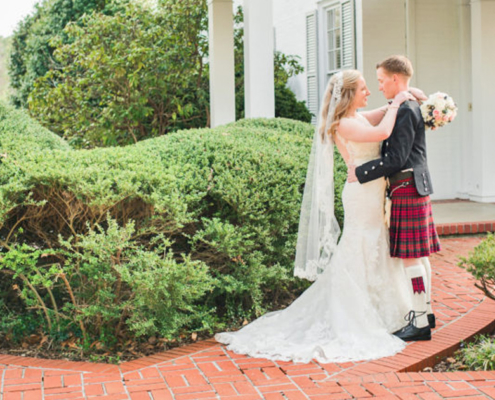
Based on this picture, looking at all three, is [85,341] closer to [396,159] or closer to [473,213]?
[396,159]

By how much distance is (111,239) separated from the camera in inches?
177

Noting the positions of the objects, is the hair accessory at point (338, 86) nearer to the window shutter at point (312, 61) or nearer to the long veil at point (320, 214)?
the long veil at point (320, 214)

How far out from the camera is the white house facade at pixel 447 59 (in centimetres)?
1014

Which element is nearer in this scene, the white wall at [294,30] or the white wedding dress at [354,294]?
the white wedding dress at [354,294]

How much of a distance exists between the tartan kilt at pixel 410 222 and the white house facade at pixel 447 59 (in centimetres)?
591

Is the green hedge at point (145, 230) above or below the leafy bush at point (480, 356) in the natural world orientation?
above

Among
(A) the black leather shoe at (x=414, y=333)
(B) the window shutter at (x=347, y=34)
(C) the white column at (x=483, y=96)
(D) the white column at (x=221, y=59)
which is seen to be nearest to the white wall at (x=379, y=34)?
(B) the window shutter at (x=347, y=34)

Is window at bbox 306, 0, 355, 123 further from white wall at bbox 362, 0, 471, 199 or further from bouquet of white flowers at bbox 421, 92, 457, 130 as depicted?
bouquet of white flowers at bbox 421, 92, 457, 130

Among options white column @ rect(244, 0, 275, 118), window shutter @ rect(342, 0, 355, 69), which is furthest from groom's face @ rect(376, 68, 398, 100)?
window shutter @ rect(342, 0, 355, 69)

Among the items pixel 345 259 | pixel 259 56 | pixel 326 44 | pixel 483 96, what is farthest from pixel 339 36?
pixel 345 259

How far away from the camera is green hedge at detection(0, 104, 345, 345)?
458 cm

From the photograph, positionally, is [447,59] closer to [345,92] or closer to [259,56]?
[259,56]

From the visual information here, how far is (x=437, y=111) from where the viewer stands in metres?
4.52

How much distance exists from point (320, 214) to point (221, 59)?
16.0 ft
